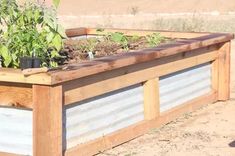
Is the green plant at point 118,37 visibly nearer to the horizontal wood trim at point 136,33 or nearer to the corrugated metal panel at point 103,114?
the horizontal wood trim at point 136,33

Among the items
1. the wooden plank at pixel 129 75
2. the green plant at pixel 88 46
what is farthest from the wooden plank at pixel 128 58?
the green plant at pixel 88 46

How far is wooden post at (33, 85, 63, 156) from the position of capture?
493 cm

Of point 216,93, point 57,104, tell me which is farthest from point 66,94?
point 216,93

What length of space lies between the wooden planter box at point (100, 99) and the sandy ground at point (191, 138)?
119mm

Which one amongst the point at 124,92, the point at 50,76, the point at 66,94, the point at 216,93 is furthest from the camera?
the point at 216,93

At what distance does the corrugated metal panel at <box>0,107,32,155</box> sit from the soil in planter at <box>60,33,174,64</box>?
132 cm

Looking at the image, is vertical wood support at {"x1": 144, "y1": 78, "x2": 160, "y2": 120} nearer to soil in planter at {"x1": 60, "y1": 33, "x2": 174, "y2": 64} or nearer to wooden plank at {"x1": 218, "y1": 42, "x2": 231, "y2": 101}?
soil in planter at {"x1": 60, "y1": 33, "x2": 174, "y2": 64}

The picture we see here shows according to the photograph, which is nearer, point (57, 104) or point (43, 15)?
point (57, 104)

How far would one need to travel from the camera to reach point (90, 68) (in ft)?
17.4

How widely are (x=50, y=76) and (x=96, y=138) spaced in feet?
3.59

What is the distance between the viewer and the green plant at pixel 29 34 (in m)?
5.65

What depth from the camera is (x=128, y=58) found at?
5.89m

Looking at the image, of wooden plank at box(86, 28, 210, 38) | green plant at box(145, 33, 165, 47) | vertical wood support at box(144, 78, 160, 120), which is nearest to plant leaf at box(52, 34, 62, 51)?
vertical wood support at box(144, 78, 160, 120)

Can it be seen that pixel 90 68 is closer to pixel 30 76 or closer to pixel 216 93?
pixel 30 76
